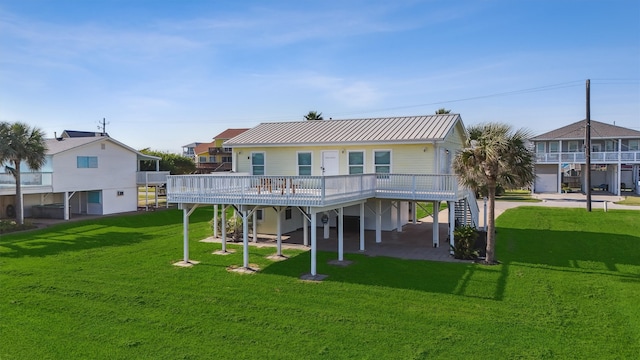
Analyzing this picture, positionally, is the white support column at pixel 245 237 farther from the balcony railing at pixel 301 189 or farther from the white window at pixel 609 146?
the white window at pixel 609 146

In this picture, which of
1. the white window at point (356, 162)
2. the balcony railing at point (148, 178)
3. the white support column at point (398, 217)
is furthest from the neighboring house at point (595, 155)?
the balcony railing at point (148, 178)

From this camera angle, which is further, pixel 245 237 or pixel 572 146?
pixel 572 146

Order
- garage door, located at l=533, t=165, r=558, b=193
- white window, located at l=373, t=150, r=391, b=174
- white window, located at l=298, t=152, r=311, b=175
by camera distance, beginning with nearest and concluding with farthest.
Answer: white window, located at l=373, t=150, r=391, b=174 < white window, located at l=298, t=152, r=311, b=175 < garage door, located at l=533, t=165, r=558, b=193

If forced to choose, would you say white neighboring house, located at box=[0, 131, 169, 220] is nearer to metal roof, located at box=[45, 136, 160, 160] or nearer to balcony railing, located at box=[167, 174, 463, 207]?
metal roof, located at box=[45, 136, 160, 160]

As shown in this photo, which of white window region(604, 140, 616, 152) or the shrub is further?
white window region(604, 140, 616, 152)

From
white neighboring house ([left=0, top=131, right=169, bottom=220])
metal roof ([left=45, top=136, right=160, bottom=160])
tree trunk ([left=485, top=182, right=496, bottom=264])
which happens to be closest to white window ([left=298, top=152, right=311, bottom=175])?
tree trunk ([left=485, top=182, right=496, bottom=264])

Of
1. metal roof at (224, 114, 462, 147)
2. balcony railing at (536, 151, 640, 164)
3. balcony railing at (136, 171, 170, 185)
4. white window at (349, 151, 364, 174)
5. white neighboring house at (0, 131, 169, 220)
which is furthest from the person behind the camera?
balcony railing at (536, 151, 640, 164)

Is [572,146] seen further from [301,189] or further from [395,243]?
[301,189]

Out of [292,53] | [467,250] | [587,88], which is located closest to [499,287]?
[467,250]

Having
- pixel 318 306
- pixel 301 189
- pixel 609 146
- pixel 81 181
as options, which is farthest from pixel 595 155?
pixel 81 181
